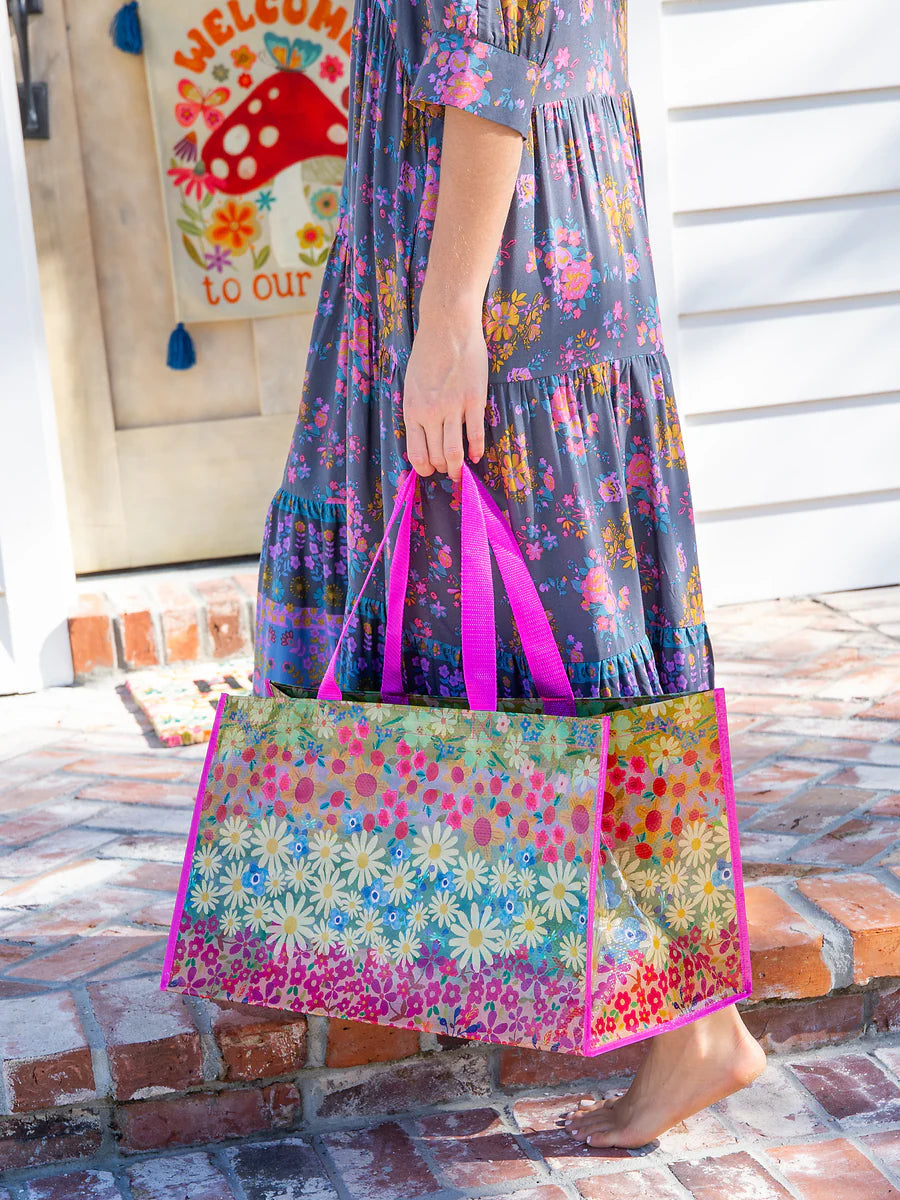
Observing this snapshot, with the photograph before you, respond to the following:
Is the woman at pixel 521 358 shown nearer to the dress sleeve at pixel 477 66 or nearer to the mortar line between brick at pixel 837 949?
the dress sleeve at pixel 477 66

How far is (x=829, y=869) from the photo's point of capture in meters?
2.09

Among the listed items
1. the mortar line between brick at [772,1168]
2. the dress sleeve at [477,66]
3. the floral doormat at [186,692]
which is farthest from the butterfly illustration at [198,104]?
the mortar line between brick at [772,1168]

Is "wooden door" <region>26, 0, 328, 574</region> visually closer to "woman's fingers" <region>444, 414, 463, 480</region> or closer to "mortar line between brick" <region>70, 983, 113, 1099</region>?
"mortar line between brick" <region>70, 983, 113, 1099</region>

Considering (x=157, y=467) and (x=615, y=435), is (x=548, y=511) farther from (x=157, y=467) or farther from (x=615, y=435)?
(x=157, y=467)

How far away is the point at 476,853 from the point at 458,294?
0.61m

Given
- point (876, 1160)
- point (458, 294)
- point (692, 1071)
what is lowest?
point (876, 1160)

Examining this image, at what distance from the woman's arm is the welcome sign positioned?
244 centimetres

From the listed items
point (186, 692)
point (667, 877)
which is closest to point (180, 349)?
point (186, 692)

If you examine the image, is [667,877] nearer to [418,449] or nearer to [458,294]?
[418,449]

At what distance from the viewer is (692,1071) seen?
63.4 inches

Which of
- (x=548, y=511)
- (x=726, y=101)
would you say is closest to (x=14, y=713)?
(x=548, y=511)

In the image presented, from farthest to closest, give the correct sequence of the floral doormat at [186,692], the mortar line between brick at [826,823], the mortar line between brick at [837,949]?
1. the floral doormat at [186,692]
2. the mortar line between brick at [826,823]
3. the mortar line between brick at [837,949]

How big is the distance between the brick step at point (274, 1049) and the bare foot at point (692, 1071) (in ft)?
0.62

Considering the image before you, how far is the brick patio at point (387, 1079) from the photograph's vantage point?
63.5 inches
